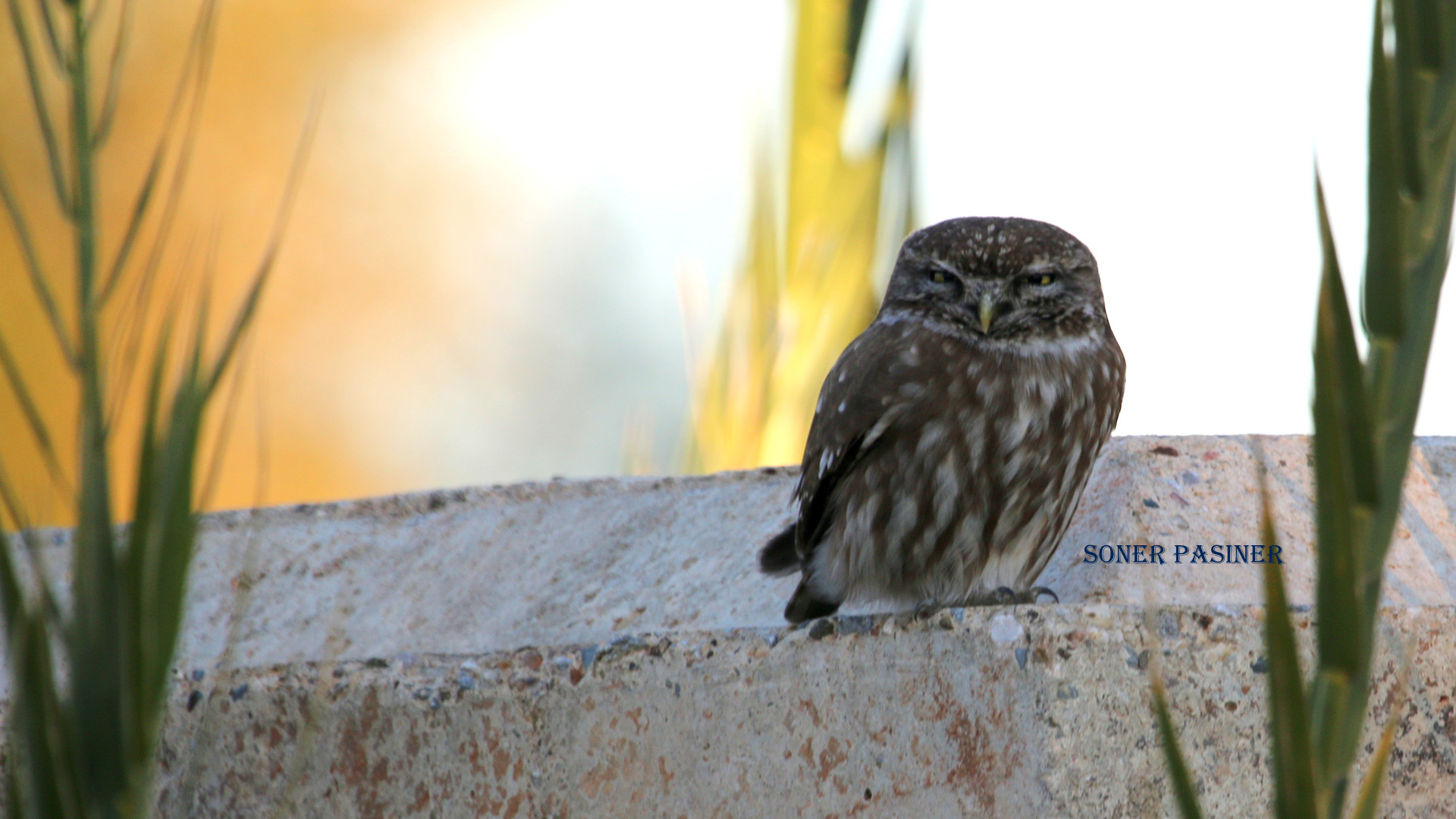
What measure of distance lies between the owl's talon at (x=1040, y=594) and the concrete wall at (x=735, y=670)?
3cm

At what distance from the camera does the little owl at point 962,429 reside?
275 cm

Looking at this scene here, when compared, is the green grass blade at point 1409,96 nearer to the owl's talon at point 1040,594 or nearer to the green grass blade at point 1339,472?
the green grass blade at point 1339,472

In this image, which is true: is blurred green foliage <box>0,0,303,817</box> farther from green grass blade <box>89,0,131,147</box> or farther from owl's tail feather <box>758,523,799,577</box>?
owl's tail feather <box>758,523,799,577</box>

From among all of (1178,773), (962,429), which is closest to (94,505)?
(1178,773)

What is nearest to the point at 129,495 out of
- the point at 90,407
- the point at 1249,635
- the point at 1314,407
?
the point at 90,407

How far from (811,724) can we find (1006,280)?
3.87 feet

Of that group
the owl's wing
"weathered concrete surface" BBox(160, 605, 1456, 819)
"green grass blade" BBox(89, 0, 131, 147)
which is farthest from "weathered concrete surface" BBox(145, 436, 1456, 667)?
"green grass blade" BBox(89, 0, 131, 147)

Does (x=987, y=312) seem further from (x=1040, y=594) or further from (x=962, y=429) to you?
(x=1040, y=594)

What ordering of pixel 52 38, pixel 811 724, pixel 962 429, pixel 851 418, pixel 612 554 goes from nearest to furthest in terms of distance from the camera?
pixel 52 38, pixel 811 724, pixel 962 429, pixel 851 418, pixel 612 554

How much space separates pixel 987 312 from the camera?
2.83 meters

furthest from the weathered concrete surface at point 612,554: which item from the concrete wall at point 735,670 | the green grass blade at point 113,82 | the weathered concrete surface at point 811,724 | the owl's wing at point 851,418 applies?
the green grass blade at point 113,82

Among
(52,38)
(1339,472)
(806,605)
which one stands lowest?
(806,605)

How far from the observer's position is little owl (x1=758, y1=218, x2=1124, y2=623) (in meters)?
2.75

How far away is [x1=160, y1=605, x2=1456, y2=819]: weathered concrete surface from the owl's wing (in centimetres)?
67
